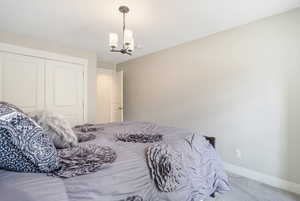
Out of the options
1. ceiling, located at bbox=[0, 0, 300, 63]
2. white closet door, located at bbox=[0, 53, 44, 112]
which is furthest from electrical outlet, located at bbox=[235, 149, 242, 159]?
white closet door, located at bbox=[0, 53, 44, 112]

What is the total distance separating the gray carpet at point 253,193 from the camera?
202 centimetres

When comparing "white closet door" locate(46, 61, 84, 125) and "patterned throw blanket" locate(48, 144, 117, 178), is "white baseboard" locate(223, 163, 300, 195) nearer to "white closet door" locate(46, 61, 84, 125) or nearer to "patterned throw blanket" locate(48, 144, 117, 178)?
"patterned throw blanket" locate(48, 144, 117, 178)

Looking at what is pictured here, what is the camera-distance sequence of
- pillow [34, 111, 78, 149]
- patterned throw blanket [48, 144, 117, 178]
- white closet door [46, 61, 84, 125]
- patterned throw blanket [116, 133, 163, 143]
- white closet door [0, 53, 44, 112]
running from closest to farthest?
patterned throw blanket [48, 144, 117, 178] < pillow [34, 111, 78, 149] < patterned throw blanket [116, 133, 163, 143] < white closet door [0, 53, 44, 112] < white closet door [46, 61, 84, 125]

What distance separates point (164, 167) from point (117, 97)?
153 inches

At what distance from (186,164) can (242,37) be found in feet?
7.47

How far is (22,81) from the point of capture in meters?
3.15

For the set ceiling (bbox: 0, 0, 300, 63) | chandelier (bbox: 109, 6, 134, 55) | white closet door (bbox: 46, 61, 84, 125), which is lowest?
white closet door (bbox: 46, 61, 84, 125)

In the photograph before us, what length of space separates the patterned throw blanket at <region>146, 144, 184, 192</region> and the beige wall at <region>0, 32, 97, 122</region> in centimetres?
310

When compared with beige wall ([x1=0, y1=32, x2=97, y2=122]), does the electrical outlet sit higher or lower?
lower

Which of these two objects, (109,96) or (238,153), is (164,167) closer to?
(238,153)

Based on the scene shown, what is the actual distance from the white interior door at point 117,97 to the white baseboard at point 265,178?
3012mm

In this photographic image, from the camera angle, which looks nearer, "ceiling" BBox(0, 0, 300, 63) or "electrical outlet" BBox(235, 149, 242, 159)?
"ceiling" BBox(0, 0, 300, 63)

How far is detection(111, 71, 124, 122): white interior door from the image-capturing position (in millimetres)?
4812

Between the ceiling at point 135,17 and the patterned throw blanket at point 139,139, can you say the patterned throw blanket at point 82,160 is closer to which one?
the patterned throw blanket at point 139,139
